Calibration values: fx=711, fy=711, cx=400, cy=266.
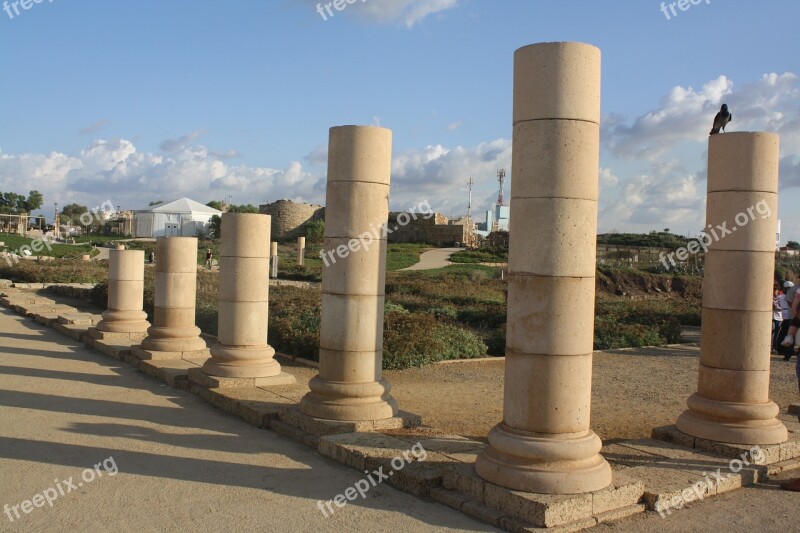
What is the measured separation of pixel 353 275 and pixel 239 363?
3391mm

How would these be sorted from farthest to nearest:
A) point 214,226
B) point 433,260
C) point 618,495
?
point 214,226 → point 433,260 → point 618,495

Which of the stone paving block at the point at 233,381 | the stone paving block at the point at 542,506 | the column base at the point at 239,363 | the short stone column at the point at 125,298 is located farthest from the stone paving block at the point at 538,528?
the short stone column at the point at 125,298

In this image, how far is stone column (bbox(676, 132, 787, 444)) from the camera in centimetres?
793

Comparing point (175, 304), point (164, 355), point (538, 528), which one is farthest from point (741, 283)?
point (175, 304)

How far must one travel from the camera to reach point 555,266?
19.9 ft

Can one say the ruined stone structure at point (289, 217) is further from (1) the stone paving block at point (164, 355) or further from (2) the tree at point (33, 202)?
(1) the stone paving block at point (164, 355)

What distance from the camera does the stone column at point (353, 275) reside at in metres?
8.39

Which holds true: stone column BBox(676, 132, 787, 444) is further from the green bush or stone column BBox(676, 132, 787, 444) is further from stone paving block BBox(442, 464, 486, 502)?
the green bush

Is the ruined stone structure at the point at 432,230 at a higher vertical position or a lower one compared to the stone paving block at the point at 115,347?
higher

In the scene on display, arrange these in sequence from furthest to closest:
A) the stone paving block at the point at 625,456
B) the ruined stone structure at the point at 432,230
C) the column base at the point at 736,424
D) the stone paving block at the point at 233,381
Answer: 1. the ruined stone structure at the point at 432,230
2. the stone paving block at the point at 233,381
3. the column base at the point at 736,424
4. the stone paving block at the point at 625,456

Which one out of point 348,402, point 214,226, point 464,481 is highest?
point 214,226

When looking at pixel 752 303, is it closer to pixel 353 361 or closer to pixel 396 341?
pixel 353 361

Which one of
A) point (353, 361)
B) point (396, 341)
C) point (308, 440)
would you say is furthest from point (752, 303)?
point (396, 341)

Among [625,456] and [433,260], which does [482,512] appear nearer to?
[625,456]
